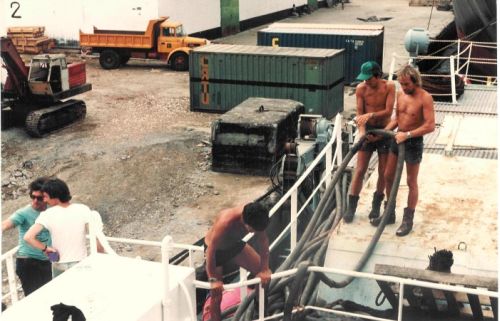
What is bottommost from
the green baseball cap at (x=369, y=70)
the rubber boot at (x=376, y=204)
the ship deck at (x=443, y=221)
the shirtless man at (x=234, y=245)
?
the ship deck at (x=443, y=221)

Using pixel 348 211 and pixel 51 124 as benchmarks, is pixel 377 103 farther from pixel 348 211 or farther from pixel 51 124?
pixel 51 124

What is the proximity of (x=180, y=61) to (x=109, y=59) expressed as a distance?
9.95ft

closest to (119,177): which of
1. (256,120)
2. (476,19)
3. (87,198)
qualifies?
(87,198)

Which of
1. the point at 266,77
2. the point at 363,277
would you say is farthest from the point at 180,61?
the point at 363,277

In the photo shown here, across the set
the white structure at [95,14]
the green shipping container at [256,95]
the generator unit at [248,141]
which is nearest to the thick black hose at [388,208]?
the generator unit at [248,141]

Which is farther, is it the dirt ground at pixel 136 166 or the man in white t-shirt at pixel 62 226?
the dirt ground at pixel 136 166

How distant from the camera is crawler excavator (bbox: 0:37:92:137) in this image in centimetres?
1973

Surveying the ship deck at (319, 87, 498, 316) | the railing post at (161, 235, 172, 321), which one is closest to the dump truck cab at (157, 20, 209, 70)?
the ship deck at (319, 87, 498, 316)

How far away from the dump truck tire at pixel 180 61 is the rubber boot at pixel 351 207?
21.5m

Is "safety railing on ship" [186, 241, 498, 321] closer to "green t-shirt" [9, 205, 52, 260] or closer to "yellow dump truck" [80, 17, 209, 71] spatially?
"green t-shirt" [9, 205, 52, 260]

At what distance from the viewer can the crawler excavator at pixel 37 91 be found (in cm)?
1973

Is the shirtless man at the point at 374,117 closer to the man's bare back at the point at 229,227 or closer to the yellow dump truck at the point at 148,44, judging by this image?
the man's bare back at the point at 229,227

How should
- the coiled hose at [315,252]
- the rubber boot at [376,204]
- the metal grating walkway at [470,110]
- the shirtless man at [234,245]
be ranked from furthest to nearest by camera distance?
1. the metal grating walkway at [470,110]
2. the rubber boot at [376,204]
3. the coiled hose at [315,252]
4. the shirtless man at [234,245]

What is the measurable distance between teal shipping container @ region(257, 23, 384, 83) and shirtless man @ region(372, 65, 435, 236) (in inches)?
750
